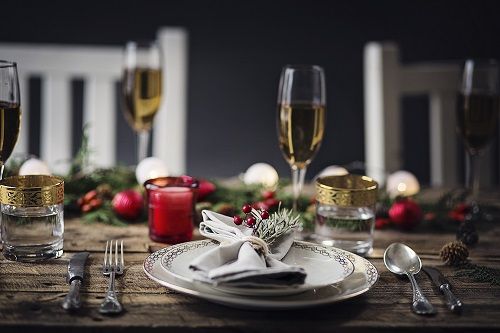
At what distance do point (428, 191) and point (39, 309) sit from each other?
1.10 m

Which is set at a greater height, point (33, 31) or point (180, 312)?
point (33, 31)

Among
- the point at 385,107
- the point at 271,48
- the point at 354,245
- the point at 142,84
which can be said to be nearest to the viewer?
the point at 354,245

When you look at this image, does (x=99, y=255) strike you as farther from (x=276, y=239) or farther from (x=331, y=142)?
(x=331, y=142)

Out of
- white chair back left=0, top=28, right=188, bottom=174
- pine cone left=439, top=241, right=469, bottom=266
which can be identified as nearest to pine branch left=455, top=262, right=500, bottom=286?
pine cone left=439, top=241, right=469, bottom=266

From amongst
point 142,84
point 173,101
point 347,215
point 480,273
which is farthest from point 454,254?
point 173,101

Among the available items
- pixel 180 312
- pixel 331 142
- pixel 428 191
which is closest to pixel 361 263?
pixel 180 312

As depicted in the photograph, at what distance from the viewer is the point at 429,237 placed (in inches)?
55.4

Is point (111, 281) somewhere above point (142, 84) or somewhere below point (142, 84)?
below

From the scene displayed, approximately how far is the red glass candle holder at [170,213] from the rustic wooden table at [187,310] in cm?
12

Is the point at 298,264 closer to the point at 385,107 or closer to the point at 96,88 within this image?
the point at 385,107

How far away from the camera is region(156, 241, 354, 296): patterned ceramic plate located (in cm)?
94

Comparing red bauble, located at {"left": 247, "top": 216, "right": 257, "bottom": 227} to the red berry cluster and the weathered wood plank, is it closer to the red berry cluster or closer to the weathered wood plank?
the red berry cluster

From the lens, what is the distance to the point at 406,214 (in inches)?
57.2

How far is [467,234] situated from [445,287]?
329 millimetres
